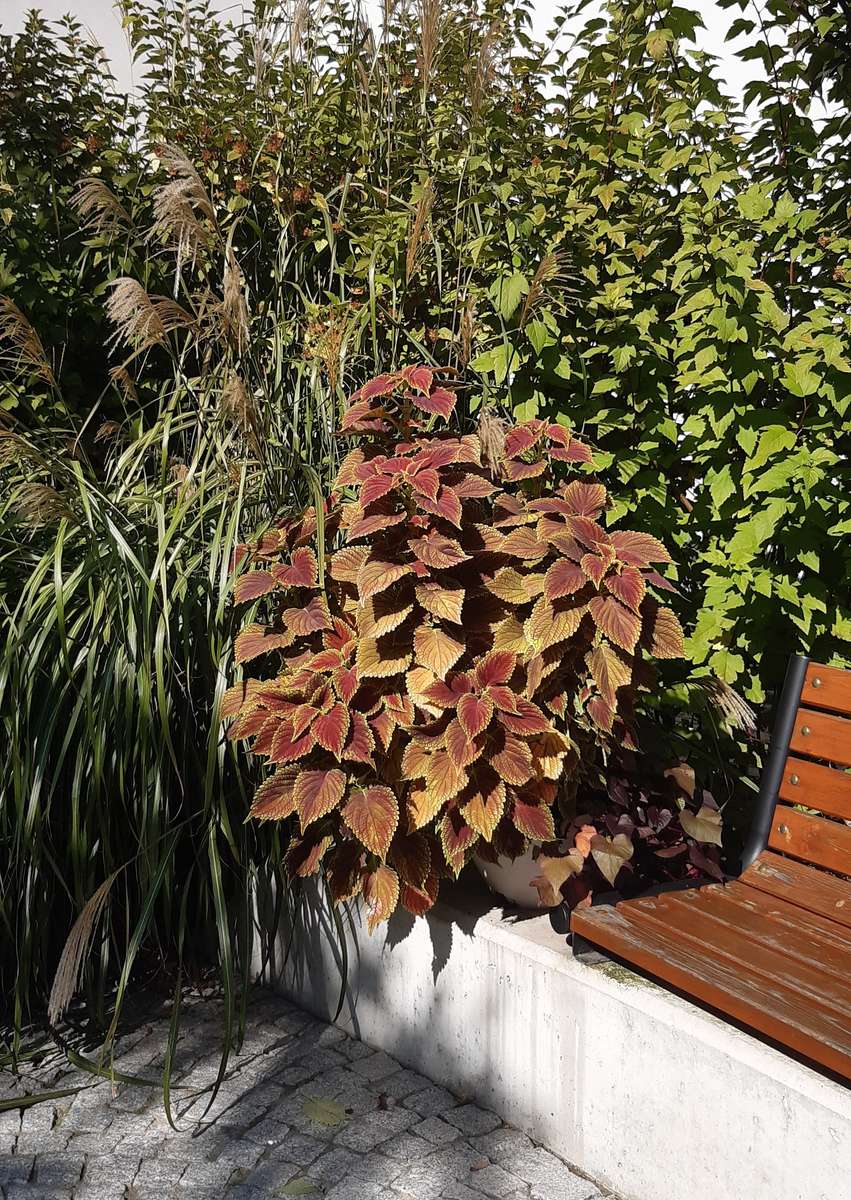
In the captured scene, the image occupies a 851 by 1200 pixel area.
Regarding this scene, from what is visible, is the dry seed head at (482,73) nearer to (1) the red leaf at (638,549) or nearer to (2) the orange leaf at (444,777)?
(1) the red leaf at (638,549)

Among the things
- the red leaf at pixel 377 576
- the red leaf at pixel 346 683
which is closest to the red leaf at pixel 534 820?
the red leaf at pixel 346 683

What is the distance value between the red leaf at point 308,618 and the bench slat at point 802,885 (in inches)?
42.1

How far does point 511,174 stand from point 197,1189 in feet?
8.26

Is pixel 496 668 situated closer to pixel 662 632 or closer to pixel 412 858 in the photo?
pixel 662 632

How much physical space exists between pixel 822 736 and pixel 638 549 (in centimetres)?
53

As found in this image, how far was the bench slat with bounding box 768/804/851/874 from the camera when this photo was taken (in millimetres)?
2145

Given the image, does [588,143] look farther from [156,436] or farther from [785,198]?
[156,436]

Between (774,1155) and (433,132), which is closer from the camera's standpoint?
(774,1155)

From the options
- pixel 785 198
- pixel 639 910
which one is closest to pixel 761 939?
pixel 639 910

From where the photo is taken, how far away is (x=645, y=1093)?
1979mm

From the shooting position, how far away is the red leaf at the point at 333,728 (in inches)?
91.7

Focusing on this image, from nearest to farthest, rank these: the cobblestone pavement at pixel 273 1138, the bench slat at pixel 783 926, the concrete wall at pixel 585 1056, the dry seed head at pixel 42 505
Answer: the concrete wall at pixel 585 1056 → the bench slat at pixel 783 926 → the cobblestone pavement at pixel 273 1138 → the dry seed head at pixel 42 505

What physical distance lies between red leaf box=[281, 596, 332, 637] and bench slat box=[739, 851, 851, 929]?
1070mm

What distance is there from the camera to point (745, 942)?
1.99 metres
